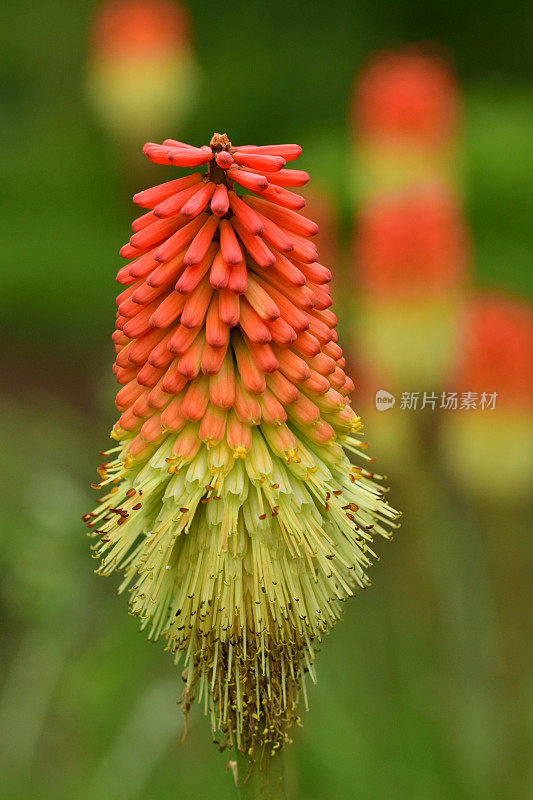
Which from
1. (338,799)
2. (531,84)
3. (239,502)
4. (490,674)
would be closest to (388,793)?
(338,799)

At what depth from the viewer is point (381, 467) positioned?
211 inches

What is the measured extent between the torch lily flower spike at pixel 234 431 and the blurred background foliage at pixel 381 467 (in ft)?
5.39

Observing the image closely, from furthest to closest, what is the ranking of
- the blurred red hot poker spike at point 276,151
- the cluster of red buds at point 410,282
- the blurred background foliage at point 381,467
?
the cluster of red buds at point 410,282
the blurred background foliage at point 381,467
the blurred red hot poker spike at point 276,151

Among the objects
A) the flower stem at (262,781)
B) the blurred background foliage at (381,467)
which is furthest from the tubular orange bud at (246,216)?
the blurred background foliage at (381,467)

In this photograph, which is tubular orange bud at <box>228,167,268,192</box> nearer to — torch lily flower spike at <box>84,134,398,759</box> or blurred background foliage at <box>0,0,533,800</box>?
torch lily flower spike at <box>84,134,398,759</box>

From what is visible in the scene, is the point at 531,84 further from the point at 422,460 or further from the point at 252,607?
the point at 252,607

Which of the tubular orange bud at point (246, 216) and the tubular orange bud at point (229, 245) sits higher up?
the tubular orange bud at point (246, 216)

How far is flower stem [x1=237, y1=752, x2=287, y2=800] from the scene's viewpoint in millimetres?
2129

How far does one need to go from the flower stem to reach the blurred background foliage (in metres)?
1.56

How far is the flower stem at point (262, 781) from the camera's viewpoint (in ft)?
6.98

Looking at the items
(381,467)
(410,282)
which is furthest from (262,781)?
(410,282)

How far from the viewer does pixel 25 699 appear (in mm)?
4961

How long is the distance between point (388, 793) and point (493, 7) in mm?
10762

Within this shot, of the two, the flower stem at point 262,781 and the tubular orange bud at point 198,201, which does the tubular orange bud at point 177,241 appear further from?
the flower stem at point 262,781
